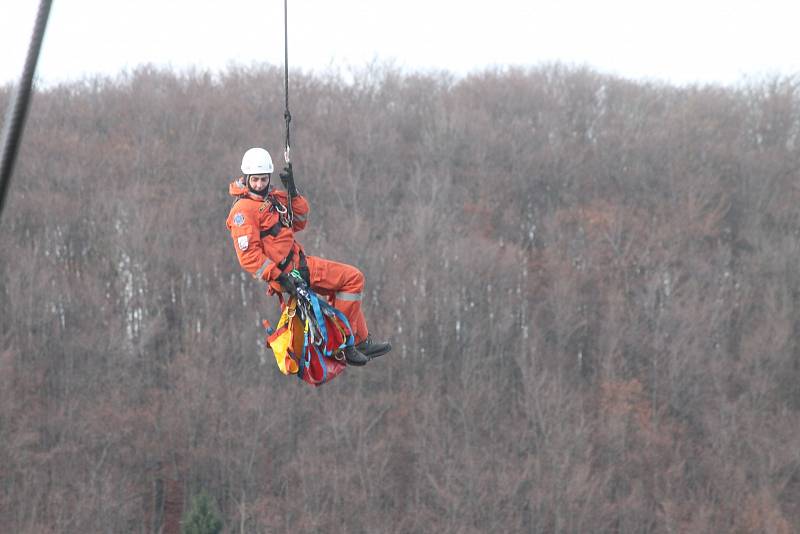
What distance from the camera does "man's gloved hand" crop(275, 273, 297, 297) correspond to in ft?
30.7

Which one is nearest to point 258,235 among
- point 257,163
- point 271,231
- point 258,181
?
point 271,231

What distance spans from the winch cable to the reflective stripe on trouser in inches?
194

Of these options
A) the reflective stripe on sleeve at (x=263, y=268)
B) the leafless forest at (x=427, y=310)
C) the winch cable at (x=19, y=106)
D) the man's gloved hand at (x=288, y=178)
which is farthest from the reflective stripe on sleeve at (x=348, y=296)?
the leafless forest at (x=427, y=310)

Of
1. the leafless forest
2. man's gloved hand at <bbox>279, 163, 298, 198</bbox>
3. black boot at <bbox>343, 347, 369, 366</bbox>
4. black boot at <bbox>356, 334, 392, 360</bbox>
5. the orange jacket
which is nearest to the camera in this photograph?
man's gloved hand at <bbox>279, 163, 298, 198</bbox>

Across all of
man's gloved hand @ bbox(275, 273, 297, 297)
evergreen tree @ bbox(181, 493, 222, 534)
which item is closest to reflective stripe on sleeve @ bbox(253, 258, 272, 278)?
man's gloved hand @ bbox(275, 273, 297, 297)

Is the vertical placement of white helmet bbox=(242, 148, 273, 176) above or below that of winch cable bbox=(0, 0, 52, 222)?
below

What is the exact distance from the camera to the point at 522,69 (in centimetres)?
6081

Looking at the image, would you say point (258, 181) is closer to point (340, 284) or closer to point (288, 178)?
point (288, 178)

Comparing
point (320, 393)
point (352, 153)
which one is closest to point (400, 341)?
point (320, 393)

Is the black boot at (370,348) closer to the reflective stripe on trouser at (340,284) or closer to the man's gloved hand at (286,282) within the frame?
the reflective stripe on trouser at (340,284)

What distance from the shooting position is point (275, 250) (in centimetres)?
935

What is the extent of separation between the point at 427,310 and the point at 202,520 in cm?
1221

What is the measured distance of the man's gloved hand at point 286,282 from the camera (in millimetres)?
9352

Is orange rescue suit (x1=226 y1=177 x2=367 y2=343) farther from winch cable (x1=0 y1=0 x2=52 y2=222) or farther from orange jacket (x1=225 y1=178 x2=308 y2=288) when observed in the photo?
winch cable (x1=0 y1=0 x2=52 y2=222)
